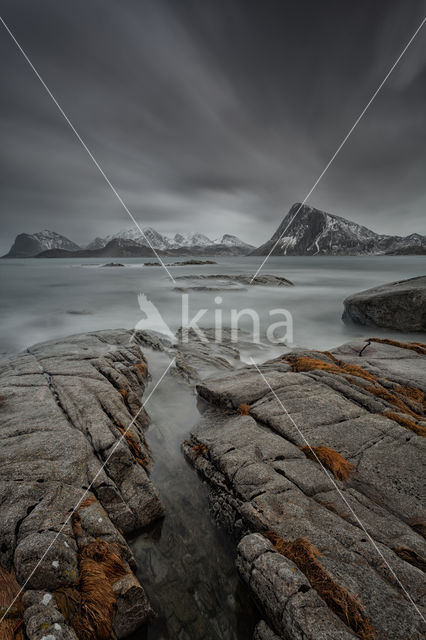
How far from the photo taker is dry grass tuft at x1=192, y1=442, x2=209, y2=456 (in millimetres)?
5749

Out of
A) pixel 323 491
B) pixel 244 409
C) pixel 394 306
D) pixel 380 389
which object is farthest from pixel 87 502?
pixel 394 306

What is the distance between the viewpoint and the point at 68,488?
13.0 feet

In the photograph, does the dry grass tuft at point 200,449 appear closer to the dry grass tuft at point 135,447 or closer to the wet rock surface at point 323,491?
the wet rock surface at point 323,491

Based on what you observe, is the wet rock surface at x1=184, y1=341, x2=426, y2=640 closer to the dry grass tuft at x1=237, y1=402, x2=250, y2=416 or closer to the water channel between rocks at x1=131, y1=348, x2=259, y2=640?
the dry grass tuft at x1=237, y1=402, x2=250, y2=416

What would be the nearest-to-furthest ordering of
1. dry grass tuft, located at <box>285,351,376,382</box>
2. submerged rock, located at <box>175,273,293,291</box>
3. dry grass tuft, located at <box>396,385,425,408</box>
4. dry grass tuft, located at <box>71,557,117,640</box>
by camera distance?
Answer: dry grass tuft, located at <box>71,557,117,640</box> → dry grass tuft, located at <box>396,385,425,408</box> → dry grass tuft, located at <box>285,351,376,382</box> → submerged rock, located at <box>175,273,293,291</box>

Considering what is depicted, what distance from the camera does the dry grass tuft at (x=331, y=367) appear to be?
7.69 metres

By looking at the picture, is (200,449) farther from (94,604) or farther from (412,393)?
(412,393)

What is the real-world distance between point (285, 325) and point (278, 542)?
1466 cm

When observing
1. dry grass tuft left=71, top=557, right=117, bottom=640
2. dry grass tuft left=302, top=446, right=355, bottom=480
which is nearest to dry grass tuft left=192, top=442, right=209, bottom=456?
dry grass tuft left=302, top=446, right=355, bottom=480

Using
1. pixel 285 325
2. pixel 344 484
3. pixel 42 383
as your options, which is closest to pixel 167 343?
pixel 42 383

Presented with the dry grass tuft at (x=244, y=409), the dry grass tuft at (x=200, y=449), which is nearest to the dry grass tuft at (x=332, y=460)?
the dry grass tuft at (x=244, y=409)

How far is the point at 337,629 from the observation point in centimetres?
275

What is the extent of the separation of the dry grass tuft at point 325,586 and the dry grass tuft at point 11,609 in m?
2.85

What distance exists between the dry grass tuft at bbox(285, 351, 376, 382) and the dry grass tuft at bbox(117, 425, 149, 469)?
16.5ft
